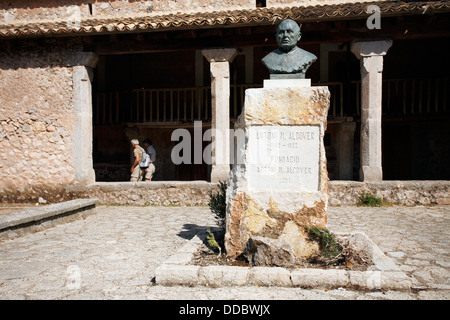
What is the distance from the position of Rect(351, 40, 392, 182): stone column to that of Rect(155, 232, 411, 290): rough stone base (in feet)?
14.7

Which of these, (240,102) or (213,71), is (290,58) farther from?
(240,102)

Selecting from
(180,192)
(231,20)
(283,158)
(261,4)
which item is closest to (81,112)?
(180,192)

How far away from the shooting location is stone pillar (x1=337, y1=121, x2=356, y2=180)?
393 inches

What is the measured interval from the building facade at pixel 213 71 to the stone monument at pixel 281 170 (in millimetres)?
3970

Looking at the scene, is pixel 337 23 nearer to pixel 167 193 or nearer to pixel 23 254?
pixel 167 193

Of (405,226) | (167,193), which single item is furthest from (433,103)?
(167,193)

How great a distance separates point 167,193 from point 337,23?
4951 millimetres

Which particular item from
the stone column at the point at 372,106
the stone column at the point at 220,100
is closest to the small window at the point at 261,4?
the stone column at the point at 220,100

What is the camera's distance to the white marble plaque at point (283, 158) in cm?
341

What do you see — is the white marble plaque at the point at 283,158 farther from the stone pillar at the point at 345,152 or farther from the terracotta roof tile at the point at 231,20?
the stone pillar at the point at 345,152

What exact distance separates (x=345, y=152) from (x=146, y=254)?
7598 mm

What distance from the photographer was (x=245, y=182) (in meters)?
3.43

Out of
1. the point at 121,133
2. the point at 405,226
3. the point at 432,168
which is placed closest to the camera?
the point at 405,226

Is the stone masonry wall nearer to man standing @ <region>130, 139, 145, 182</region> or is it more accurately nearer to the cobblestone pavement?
man standing @ <region>130, 139, 145, 182</region>
